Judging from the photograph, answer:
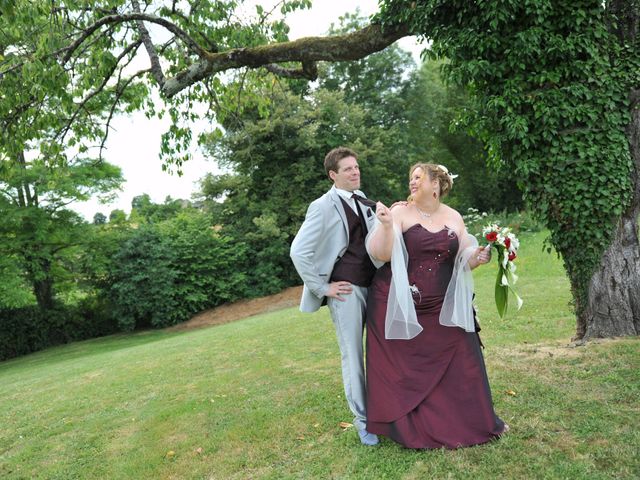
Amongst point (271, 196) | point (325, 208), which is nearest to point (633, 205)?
point (325, 208)

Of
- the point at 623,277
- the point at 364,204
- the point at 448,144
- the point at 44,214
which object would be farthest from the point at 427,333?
the point at 448,144

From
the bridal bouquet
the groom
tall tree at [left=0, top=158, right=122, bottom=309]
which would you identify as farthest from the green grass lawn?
tall tree at [left=0, top=158, right=122, bottom=309]

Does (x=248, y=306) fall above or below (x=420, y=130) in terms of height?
below

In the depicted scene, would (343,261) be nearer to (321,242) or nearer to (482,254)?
(321,242)

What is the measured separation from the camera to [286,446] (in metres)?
4.44

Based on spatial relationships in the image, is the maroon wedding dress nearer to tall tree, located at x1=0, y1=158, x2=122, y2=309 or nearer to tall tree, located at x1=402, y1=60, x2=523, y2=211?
tall tree, located at x1=0, y1=158, x2=122, y2=309

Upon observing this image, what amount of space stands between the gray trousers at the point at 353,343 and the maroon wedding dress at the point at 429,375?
0.46 feet

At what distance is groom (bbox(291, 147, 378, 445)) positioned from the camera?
407 cm

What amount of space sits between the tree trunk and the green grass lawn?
0.95 ft

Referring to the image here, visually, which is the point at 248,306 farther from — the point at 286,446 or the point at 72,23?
the point at 286,446

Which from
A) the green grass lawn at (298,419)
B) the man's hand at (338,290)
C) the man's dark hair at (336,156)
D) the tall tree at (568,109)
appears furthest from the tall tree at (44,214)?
the man's hand at (338,290)

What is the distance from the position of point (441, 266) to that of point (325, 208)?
1.03 metres

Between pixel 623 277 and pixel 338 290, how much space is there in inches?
151

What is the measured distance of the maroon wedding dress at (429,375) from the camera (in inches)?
152
